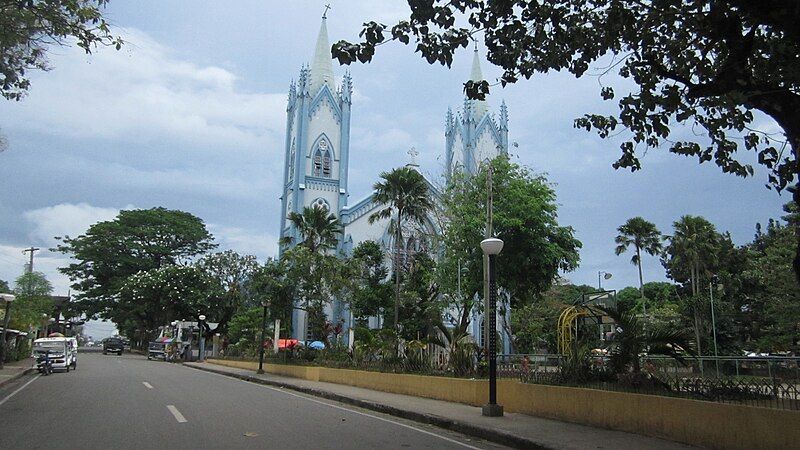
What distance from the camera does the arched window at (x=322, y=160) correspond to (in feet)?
165

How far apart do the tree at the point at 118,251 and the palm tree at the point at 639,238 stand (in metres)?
42.6

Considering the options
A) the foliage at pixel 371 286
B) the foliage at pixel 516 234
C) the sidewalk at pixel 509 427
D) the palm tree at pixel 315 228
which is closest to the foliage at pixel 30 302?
the palm tree at pixel 315 228

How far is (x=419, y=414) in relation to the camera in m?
12.1

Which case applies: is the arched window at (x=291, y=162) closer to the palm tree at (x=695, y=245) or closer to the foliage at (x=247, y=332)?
the foliage at (x=247, y=332)

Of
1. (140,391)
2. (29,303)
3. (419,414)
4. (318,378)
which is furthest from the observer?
(29,303)

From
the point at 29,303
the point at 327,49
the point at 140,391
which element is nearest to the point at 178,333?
the point at 29,303

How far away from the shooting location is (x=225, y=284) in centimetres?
5500

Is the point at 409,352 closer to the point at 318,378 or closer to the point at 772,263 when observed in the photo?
the point at 318,378

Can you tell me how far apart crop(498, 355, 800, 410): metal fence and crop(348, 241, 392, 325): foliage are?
2872 cm

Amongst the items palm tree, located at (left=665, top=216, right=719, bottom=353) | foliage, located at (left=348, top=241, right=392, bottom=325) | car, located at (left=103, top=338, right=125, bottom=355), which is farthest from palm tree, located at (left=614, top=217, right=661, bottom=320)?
car, located at (left=103, top=338, right=125, bottom=355)

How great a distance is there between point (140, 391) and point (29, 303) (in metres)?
35.5

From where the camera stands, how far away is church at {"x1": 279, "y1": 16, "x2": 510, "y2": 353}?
4891 centimetres

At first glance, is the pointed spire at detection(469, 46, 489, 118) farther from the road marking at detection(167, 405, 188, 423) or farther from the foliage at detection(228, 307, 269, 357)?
the road marking at detection(167, 405, 188, 423)

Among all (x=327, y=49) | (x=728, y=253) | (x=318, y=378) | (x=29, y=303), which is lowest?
(x=318, y=378)
